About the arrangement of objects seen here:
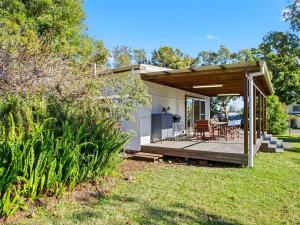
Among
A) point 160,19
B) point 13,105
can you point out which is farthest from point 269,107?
point 13,105

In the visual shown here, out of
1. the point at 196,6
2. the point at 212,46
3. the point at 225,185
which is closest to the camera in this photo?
the point at 225,185

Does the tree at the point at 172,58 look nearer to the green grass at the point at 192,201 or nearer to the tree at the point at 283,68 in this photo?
the tree at the point at 283,68

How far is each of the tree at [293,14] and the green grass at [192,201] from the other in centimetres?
1211

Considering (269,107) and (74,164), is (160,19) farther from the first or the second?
(74,164)

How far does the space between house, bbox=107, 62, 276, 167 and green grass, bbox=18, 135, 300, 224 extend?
3.62 feet

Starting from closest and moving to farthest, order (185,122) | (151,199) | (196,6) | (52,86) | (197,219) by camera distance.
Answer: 1. (197,219)
2. (151,199)
3. (52,86)
4. (185,122)
5. (196,6)

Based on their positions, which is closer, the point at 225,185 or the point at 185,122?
the point at 225,185

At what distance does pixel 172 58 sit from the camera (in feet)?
A: 96.8

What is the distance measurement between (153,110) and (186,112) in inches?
147

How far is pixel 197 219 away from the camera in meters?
3.87

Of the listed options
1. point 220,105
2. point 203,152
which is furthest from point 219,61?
point 203,152

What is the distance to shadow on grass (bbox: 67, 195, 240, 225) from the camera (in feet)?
12.4

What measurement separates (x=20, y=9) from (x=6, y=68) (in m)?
9.31

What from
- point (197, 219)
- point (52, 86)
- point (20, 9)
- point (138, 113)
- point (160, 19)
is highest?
point (160, 19)
